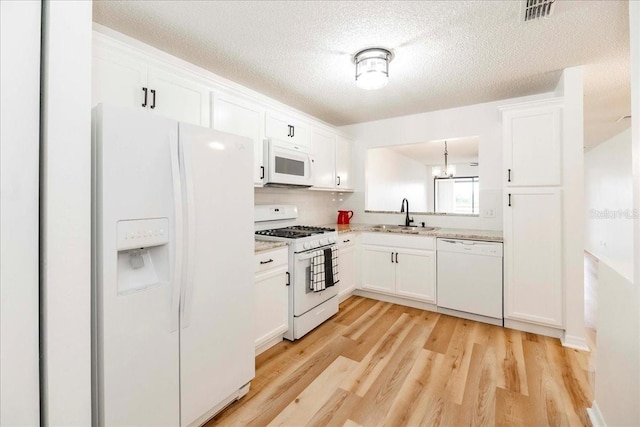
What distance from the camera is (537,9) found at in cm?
171

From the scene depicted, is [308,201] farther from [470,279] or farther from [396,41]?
[396,41]

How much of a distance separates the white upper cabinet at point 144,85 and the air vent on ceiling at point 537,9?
7.23ft

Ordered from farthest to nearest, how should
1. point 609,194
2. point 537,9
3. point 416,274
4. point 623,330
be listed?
point 609,194
point 416,274
point 537,9
point 623,330

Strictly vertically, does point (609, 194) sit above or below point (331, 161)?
below

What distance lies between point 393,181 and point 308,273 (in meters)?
3.18

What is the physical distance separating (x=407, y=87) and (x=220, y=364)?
285cm

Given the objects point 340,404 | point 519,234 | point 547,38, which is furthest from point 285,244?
point 547,38

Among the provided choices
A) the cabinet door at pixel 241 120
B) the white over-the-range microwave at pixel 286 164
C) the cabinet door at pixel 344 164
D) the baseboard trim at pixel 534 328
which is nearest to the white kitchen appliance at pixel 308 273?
the white over-the-range microwave at pixel 286 164

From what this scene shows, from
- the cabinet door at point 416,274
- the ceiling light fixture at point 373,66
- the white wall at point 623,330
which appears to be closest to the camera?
the white wall at point 623,330

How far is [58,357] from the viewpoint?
778 mm

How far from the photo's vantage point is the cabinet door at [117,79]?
1.70 m

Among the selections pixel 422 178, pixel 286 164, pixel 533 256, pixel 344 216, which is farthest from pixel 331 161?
pixel 422 178

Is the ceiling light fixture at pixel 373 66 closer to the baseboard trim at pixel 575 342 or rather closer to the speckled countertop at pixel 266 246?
the speckled countertop at pixel 266 246

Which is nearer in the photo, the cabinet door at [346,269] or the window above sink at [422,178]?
the cabinet door at [346,269]
